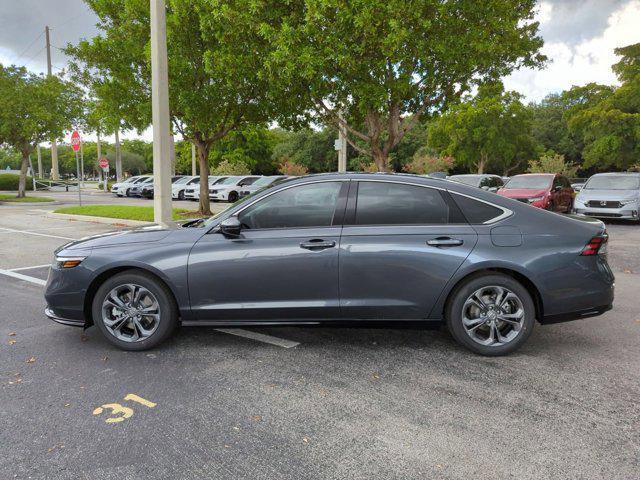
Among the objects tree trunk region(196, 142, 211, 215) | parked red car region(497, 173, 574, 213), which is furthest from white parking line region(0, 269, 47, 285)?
parked red car region(497, 173, 574, 213)

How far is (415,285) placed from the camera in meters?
4.21

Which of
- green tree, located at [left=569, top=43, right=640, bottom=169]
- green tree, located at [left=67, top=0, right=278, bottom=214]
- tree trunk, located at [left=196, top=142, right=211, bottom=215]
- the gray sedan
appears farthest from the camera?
green tree, located at [left=569, top=43, right=640, bottom=169]

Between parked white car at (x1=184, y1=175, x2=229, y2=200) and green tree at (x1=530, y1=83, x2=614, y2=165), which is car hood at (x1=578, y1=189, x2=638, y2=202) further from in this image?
green tree at (x1=530, y1=83, x2=614, y2=165)

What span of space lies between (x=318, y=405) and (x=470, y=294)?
166 cm

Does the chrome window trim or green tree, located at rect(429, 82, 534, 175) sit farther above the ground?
green tree, located at rect(429, 82, 534, 175)

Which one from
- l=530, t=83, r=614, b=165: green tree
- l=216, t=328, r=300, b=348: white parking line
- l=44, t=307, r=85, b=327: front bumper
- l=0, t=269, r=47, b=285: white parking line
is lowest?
l=216, t=328, r=300, b=348: white parking line

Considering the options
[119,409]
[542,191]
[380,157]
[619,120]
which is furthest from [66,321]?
[619,120]

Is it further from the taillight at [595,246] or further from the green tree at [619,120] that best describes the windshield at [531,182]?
the green tree at [619,120]

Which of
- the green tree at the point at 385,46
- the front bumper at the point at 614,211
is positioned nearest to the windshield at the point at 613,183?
the front bumper at the point at 614,211

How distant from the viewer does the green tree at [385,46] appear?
12.0 meters

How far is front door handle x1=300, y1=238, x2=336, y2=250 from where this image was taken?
4.22 metres

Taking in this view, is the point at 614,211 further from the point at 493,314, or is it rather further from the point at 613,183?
the point at 493,314

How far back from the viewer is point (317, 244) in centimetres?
423

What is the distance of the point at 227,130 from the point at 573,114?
3860 cm
